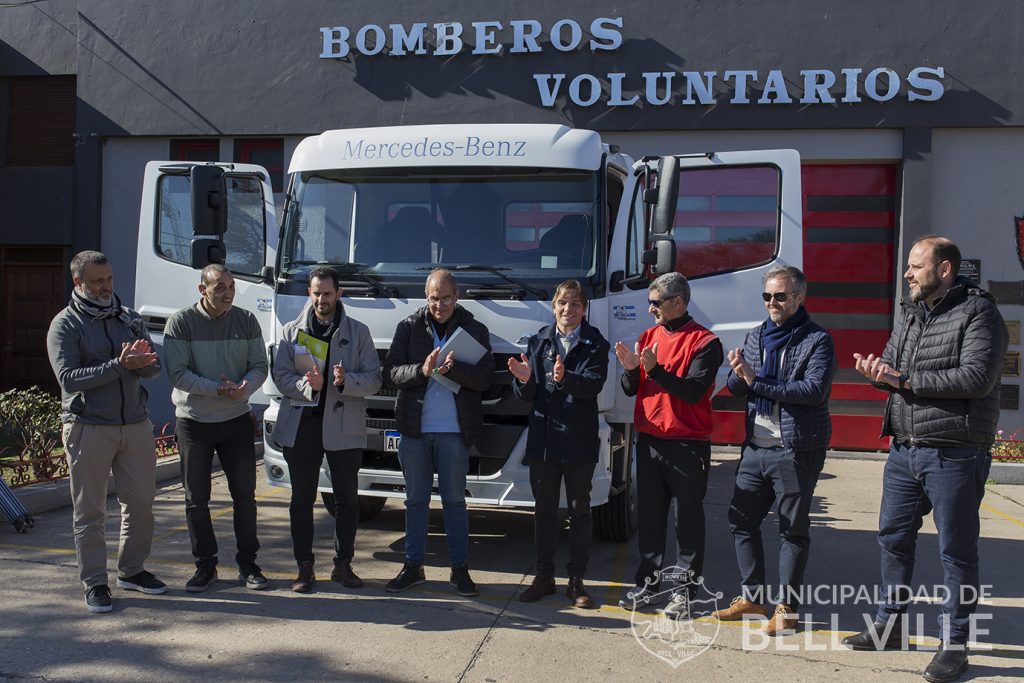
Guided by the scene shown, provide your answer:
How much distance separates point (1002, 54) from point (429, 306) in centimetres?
995

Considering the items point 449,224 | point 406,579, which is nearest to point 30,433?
point 406,579

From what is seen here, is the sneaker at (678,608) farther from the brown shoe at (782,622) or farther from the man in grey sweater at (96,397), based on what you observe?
the man in grey sweater at (96,397)

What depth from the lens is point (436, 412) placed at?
536 cm

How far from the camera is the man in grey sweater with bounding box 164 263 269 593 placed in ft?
17.5

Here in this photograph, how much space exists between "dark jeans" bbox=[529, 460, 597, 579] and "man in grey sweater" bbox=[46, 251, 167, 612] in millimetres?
2298

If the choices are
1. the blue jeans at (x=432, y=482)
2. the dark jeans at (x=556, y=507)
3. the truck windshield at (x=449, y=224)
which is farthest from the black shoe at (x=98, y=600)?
the dark jeans at (x=556, y=507)

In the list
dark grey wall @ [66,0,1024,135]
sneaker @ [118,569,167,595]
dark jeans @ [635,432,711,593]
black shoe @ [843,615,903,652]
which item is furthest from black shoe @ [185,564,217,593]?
dark grey wall @ [66,0,1024,135]

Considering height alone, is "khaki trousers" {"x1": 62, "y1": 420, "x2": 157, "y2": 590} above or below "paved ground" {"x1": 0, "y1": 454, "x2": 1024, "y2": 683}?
above

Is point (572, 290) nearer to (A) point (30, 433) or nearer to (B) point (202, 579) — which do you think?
(B) point (202, 579)

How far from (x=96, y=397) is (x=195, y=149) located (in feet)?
32.3

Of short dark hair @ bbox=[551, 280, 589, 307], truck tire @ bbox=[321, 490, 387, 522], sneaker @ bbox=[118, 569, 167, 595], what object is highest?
short dark hair @ bbox=[551, 280, 589, 307]

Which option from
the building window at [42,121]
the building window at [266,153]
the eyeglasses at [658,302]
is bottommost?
the eyeglasses at [658,302]

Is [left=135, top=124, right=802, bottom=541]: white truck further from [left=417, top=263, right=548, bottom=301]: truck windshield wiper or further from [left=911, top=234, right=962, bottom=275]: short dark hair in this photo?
[left=911, top=234, right=962, bottom=275]: short dark hair

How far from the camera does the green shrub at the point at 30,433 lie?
316 inches
